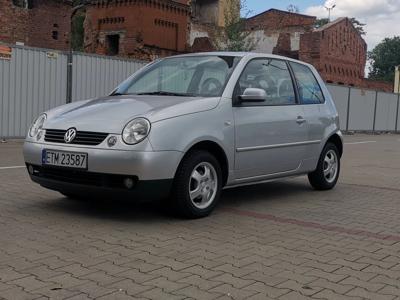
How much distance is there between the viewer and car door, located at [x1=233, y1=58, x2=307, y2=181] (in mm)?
6613

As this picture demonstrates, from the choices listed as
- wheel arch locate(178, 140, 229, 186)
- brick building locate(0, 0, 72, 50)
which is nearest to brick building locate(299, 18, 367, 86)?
brick building locate(0, 0, 72, 50)

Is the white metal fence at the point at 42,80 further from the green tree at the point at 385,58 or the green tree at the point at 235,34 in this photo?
the green tree at the point at 385,58

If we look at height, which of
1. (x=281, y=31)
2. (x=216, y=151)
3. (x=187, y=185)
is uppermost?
(x=281, y=31)

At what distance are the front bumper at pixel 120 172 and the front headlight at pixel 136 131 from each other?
13 cm

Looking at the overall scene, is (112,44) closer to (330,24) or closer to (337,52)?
(330,24)

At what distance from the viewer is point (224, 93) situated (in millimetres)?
6465

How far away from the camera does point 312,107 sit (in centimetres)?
788

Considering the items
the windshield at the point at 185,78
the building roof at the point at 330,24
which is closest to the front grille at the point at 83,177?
the windshield at the point at 185,78

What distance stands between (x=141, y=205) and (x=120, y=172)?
1.29 metres

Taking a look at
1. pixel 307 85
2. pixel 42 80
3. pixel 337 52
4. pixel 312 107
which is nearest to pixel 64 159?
pixel 312 107

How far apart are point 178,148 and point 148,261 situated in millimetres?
1404

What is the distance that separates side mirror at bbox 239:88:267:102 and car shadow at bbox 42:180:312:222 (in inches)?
49.9

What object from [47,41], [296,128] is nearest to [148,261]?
[296,128]

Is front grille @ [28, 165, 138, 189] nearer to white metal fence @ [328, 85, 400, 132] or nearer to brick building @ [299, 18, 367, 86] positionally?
white metal fence @ [328, 85, 400, 132]
